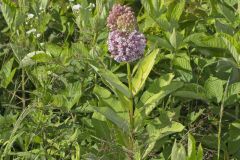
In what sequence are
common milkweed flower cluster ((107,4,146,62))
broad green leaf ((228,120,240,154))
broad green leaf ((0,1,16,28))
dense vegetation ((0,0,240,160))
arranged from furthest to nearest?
broad green leaf ((0,1,16,28))
broad green leaf ((228,120,240,154))
dense vegetation ((0,0,240,160))
common milkweed flower cluster ((107,4,146,62))

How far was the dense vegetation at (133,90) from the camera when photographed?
2.18 metres

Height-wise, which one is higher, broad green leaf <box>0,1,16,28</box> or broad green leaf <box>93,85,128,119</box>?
broad green leaf <box>0,1,16,28</box>

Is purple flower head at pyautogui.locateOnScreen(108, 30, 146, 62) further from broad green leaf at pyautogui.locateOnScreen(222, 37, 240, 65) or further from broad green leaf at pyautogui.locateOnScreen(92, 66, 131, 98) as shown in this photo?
broad green leaf at pyautogui.locateOnScreen(222, 37, 240, 65)

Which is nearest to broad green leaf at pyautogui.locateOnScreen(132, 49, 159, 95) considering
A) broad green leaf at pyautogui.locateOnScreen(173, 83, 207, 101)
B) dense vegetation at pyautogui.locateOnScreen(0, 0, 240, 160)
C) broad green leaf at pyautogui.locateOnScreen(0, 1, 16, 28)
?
dense vegetation at pyautogui.locateOnScreen(0, 0, 240, 160)

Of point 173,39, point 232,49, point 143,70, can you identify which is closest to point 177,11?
point 173,39

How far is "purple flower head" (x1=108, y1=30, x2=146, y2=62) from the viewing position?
2037 mm

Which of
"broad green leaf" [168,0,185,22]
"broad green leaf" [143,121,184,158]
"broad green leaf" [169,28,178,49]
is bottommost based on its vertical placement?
"broad green leaf" [143,121,184,158]

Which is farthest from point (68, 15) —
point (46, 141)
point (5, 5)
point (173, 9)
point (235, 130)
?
point (235, 130)

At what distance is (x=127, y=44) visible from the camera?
2.04 metres

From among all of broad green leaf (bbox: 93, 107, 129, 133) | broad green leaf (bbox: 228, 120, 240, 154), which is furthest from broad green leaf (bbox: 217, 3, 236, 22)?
broad green leaf (bbox: 93, 107, 129, 133)

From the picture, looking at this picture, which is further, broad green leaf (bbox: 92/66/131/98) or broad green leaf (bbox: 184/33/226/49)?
broad green leaf (bbox: 184/33/226/49)

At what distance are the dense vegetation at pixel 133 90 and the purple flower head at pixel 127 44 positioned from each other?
48mm

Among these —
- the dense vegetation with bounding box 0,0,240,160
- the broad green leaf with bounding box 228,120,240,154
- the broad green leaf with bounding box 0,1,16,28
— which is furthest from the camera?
the broad green leaf with bounding box 0,1,16,28

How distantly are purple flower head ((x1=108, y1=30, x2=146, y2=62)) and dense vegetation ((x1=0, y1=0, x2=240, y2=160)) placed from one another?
0.05 metres
